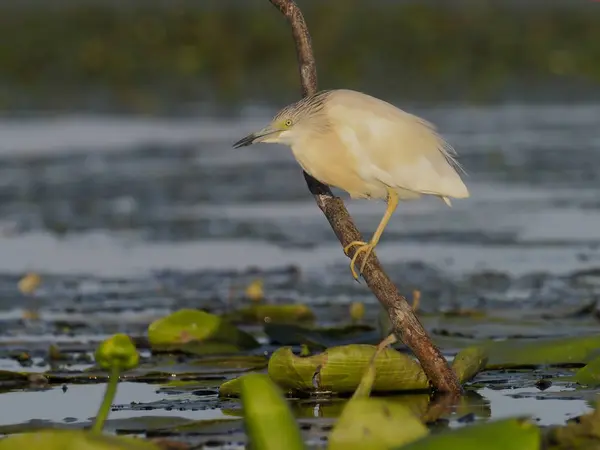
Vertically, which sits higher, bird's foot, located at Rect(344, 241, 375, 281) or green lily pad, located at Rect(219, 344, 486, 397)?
bird's foot, located at Rect(344, 241, 375, 281)

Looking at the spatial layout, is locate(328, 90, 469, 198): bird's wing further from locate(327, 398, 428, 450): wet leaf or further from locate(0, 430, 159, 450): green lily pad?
locate(0, 430, 159, 450): green lily pad

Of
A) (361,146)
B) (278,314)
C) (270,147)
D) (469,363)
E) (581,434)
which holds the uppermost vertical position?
(270,147)

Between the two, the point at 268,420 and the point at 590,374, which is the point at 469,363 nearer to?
the point at 590,374

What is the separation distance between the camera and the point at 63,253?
1166 cm

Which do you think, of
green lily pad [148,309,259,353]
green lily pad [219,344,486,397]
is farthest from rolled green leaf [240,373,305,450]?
green lily pad [148,309,259,353]

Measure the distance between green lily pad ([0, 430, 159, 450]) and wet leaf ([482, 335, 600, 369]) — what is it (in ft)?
8.55

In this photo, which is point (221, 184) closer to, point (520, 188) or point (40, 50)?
point (520, 188)

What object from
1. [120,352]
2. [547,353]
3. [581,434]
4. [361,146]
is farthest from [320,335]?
[581,434]

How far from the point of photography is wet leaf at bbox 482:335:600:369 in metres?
7.15

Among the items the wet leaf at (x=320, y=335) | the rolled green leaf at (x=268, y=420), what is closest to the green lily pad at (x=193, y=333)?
the wet leaf at (x=320, y=335)

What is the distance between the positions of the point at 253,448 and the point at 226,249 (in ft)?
23.1

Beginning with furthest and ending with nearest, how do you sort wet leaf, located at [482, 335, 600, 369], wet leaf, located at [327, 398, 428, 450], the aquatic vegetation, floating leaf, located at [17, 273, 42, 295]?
1. the aquatic vegetation
2. floating leaf, located at [17, 273, 42, 295]
3. wet leaf, located at [482, 335, 600, 369]
4. wet leaf, located at [327, 398, 428, 450]

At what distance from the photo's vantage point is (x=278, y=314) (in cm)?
881

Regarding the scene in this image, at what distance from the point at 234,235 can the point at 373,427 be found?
24.6 feet
